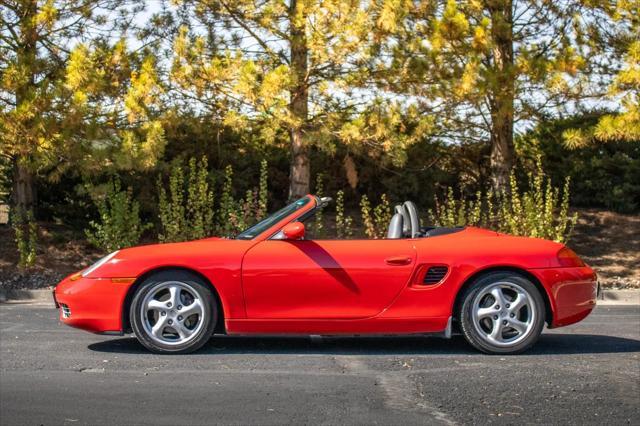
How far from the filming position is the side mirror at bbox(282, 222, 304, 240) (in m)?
Result: 6.96

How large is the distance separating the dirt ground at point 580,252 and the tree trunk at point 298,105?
345 centimetres

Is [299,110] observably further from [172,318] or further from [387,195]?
[172,318]

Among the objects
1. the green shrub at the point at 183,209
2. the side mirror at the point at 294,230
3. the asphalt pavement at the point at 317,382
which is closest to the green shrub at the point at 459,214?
the green shrub at the point at 183,209

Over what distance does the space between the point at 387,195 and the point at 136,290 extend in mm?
10580

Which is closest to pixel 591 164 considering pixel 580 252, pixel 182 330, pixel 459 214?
pixel 580 252

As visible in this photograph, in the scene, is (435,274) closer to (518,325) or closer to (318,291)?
(518,325)

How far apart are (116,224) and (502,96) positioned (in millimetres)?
6468

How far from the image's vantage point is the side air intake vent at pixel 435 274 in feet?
23.1

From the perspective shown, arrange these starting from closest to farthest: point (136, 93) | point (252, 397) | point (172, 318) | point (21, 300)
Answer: point (252, 397) < point (172, 318) < point (21, 300) < point (136, 93)

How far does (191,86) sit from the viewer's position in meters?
14.8

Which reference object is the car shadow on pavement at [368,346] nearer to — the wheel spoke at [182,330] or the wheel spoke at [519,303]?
the wheel spoke at [182,330]

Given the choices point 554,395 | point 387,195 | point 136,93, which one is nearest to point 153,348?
point 554,395

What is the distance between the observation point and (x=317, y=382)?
20.0ft

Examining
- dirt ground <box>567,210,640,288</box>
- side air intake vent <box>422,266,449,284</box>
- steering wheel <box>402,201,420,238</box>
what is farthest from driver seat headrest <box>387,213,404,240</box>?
dirt ground <box>567,210,640,288</box>
